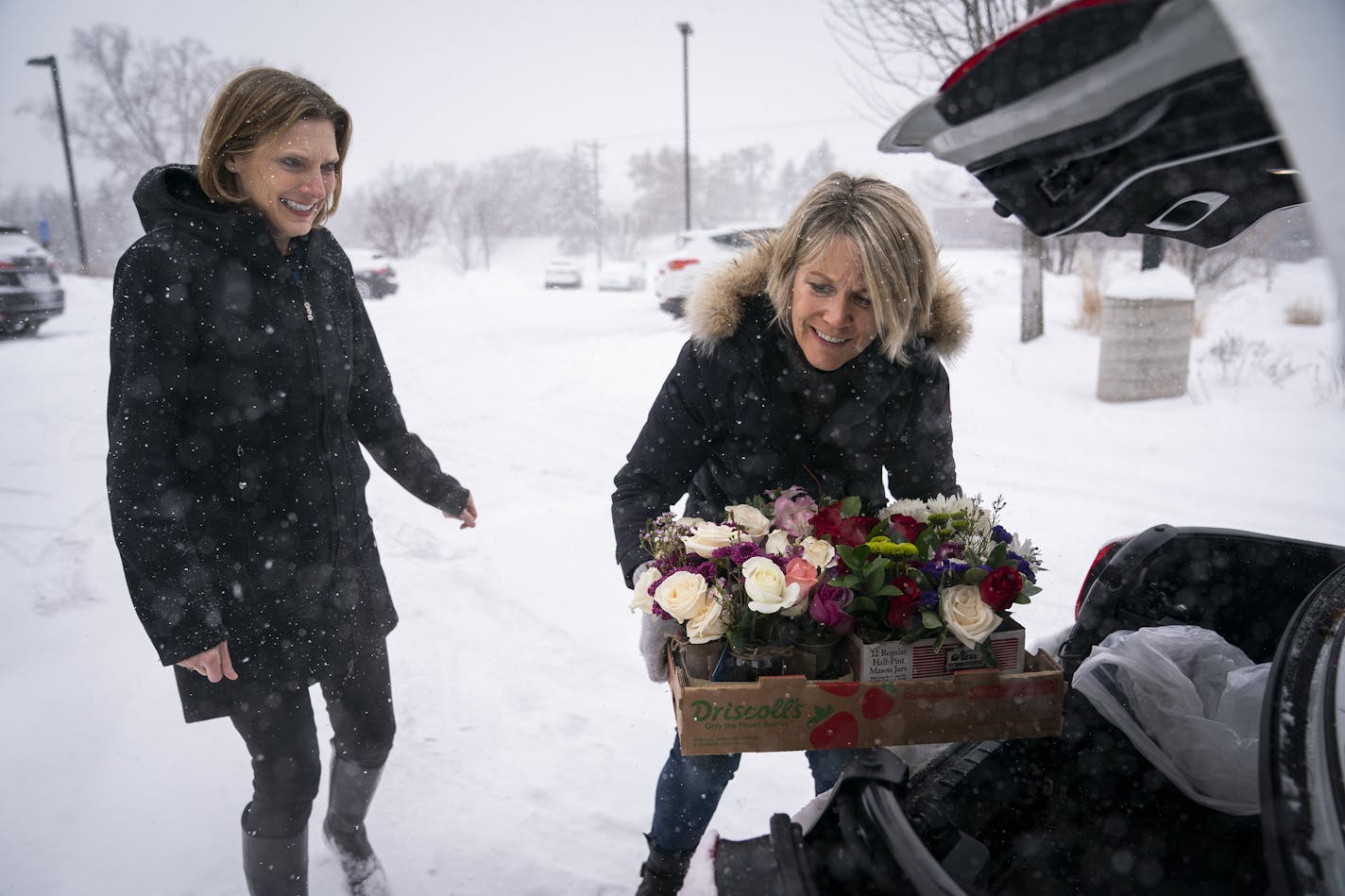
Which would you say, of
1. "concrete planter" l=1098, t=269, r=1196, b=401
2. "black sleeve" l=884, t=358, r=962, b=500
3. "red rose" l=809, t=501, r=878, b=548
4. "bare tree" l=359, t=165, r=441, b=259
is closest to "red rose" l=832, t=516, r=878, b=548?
"red rose" l=809, t=501, r=878, b=548

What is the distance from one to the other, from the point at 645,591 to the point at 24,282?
46.6 feet

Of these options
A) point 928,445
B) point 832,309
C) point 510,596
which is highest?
point 832,309

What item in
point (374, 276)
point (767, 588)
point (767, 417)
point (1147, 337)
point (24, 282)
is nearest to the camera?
point (767, 588)

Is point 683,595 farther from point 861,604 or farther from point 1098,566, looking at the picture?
point 1098,566

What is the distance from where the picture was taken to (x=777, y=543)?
6.41 feet

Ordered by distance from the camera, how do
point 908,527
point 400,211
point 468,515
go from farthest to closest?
point 400,211 → point 468,515 → point 908,527

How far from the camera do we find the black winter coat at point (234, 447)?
6.51 feet

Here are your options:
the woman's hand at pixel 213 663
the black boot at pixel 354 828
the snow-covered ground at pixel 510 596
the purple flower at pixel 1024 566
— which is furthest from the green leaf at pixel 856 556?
the black boot at pixel 354 828

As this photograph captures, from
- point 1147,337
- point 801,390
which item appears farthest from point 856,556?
point 1147,337

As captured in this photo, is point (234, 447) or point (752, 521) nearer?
point (752, 521)

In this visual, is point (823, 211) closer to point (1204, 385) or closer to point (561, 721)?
point (561, 721)

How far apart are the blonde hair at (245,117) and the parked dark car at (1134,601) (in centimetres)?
154

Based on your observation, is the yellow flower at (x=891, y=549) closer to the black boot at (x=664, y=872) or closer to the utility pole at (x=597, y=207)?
the black boot at (x=664, y=872)

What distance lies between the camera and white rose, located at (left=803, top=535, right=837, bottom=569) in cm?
188
